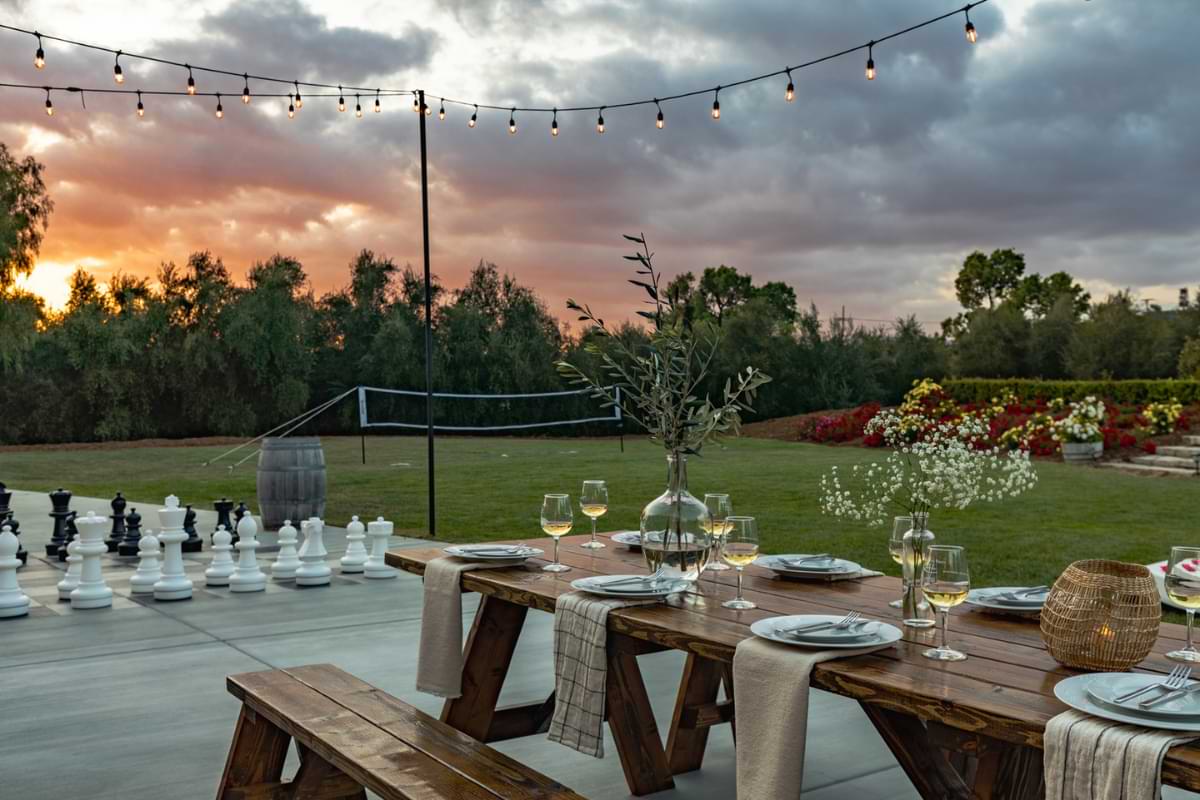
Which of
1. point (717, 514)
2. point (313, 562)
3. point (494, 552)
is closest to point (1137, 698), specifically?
point (717, 514)

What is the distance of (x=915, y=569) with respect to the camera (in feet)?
8.34

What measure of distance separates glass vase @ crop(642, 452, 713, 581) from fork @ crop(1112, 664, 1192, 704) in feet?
4.29

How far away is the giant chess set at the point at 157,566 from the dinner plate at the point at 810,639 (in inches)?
182

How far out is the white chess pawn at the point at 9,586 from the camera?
222 inches

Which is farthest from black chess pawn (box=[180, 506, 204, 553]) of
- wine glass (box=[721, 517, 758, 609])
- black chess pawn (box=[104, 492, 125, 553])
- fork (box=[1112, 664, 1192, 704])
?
fork (box=[1112, 664, 1192, 704])

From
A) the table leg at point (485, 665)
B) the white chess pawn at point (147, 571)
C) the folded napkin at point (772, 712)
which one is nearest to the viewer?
the folded napkin at point (772, 712)

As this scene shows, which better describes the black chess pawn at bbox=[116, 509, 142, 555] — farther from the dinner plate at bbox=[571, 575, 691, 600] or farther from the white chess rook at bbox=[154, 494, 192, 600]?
the dinner plate at bbox=[571, 575, 691, 600]

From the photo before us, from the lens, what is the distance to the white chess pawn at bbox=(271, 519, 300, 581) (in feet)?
21.9

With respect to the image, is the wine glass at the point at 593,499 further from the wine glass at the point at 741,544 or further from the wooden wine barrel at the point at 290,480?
the wooden wine barrel at the point at 290,480

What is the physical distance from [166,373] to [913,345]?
710 inches

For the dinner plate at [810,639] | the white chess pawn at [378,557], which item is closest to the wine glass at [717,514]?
the dinner plate at [810,639]

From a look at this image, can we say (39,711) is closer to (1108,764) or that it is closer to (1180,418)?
(1108,764)

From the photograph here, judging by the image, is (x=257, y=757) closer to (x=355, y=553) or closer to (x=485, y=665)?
(x=485, y=665)

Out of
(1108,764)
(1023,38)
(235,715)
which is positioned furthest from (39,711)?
(1023,38)
